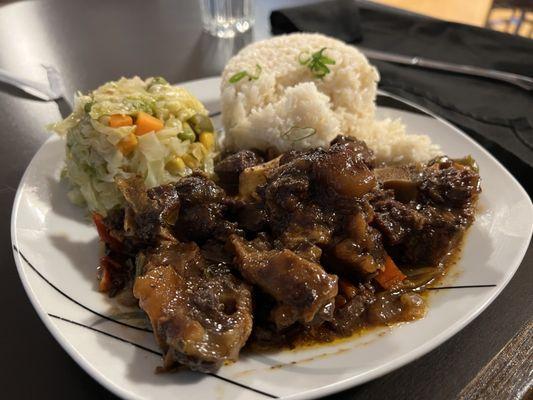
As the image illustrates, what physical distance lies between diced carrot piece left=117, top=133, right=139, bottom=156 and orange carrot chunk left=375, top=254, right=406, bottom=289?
161 cm

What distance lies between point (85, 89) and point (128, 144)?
1846 millimetres

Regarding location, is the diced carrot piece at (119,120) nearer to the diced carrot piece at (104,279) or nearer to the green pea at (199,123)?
the green pea at (199,123)

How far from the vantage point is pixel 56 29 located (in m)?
5.45

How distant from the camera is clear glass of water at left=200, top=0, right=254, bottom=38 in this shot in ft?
17.6

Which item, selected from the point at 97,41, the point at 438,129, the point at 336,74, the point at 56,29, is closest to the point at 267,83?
the point at 336,74

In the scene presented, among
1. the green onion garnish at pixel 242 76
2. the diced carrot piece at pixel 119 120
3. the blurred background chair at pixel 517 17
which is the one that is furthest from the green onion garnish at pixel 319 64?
the blurred background chair at pixel 517 17

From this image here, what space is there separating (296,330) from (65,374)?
1.00 meters

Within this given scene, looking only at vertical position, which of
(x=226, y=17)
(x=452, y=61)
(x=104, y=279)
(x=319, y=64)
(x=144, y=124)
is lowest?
(x=104, y=279)

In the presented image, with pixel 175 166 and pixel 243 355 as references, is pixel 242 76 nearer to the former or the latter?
pixel 175 166

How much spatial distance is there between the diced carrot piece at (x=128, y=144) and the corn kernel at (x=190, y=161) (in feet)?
1.10

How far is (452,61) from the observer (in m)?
4.82

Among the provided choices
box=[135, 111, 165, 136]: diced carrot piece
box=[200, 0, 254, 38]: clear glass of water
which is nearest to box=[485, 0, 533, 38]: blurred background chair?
box=[200, 0, 254, 38]: clear glass of water

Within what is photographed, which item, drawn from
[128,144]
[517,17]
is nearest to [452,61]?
[128,144]

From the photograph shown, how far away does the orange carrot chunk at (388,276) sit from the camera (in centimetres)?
242
